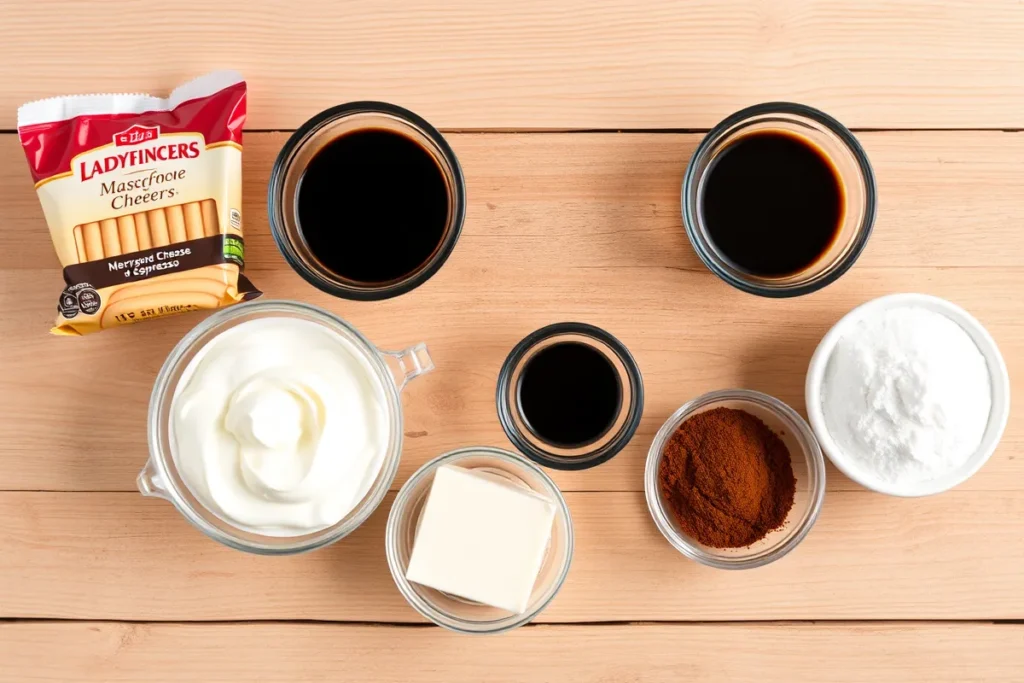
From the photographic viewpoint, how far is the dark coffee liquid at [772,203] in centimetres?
87

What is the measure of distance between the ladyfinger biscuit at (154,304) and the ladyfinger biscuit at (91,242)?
6 centimetres

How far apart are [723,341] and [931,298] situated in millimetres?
237

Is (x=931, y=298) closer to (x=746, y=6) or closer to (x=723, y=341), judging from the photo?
(x=723, y=341)

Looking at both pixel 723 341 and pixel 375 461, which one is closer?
pixel 375 461

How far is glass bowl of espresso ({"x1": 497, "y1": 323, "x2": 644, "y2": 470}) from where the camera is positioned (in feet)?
2.79

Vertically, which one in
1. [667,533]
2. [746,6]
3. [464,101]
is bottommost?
[667,533]

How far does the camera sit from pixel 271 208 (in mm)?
821

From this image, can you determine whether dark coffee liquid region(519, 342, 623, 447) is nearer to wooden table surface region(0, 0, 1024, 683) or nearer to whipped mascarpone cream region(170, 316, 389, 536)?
wooden table surface region(0, 0, 1024, 683)

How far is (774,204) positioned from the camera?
2.85ft

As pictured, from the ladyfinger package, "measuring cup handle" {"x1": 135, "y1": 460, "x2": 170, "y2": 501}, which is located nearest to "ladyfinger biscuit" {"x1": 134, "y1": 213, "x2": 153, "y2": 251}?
the ladyfinger package

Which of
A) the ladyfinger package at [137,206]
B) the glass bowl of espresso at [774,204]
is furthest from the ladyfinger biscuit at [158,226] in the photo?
the glass bowl of espresso at [774,204]

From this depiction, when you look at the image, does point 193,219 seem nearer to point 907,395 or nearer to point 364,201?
point 364,201

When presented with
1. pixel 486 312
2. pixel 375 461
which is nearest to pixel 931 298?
pixel 486 312

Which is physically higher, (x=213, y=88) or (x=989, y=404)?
(x=213, y=88)
